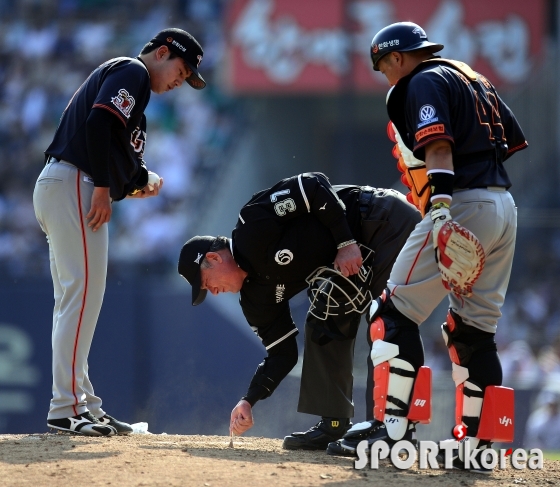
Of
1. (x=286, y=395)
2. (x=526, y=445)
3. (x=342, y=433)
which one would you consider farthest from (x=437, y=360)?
(x=342, y=433)

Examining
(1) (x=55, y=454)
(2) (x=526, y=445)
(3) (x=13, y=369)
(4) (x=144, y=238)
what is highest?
(4) (x=144, y=238)

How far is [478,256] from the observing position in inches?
148

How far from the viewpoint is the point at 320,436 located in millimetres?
4648

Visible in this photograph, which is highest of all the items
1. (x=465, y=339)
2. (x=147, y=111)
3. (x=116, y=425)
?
(x=147, y=111)

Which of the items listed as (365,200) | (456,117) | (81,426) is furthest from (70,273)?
(456,117)

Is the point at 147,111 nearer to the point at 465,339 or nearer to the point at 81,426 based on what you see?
the point at 81,426

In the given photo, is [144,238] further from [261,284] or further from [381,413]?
[381,413]

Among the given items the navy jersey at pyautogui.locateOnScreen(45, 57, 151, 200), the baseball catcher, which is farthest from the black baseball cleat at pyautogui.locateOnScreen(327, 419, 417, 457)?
the navy jersey at pyautogui.locateOnScreen(45, 57, 151, 200)

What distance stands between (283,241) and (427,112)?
3.75 feet

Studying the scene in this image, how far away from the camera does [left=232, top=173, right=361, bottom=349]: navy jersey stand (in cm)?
450

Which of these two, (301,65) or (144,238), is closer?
(144,238)

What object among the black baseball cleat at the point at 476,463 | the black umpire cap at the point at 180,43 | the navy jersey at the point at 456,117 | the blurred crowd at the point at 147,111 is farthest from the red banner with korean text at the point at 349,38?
the black baseball cleat at the point at 476,463

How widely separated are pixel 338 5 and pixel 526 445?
10274 mm

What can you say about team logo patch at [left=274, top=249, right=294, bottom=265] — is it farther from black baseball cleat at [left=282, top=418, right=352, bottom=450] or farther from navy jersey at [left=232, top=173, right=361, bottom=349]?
black baseball cleat at [left=282, top=418, right=352, bottom=450]
